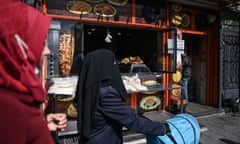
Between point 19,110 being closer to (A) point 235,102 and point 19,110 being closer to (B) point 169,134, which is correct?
(B) point 169,134

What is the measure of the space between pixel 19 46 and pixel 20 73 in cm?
11

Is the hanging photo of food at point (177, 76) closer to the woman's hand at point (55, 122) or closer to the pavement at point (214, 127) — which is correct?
the pavement at point (214, 127)

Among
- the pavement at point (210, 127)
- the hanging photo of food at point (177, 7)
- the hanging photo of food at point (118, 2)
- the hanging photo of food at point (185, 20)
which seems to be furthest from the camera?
the hanging photo of food at point (185, 20)

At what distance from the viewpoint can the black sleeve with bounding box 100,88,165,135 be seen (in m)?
2.06

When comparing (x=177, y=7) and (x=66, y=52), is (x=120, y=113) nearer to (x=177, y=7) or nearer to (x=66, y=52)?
(x=66, y=52)

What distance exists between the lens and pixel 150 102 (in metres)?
6.35

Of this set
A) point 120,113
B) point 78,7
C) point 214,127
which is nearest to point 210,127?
point 214,127

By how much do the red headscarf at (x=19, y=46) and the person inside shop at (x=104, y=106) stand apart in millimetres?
1106

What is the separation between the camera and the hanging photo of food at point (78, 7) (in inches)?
199

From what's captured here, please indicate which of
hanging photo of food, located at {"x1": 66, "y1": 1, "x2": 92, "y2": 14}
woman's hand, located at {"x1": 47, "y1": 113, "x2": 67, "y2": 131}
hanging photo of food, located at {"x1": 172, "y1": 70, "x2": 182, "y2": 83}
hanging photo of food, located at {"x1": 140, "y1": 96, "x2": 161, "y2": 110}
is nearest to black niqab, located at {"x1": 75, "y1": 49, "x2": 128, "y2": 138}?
woman's hand, located at {"x1": 47, "y1": 113, "x2": 67, "y2": 131}

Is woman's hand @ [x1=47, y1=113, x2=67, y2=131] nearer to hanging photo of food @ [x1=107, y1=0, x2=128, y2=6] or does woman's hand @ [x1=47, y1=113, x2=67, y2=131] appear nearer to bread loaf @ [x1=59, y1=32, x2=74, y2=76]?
bread loaf @ [x1=59, y1=32, x2=74, y2=76]

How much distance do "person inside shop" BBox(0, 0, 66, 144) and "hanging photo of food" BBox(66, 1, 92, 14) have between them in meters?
4.27

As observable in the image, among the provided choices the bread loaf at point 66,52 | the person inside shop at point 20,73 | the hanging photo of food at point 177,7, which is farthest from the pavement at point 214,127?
the person inside shop at point 20,73

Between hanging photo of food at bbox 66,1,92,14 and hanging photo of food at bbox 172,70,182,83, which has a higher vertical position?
hanging photo of food at bbox 66,1,92,14
